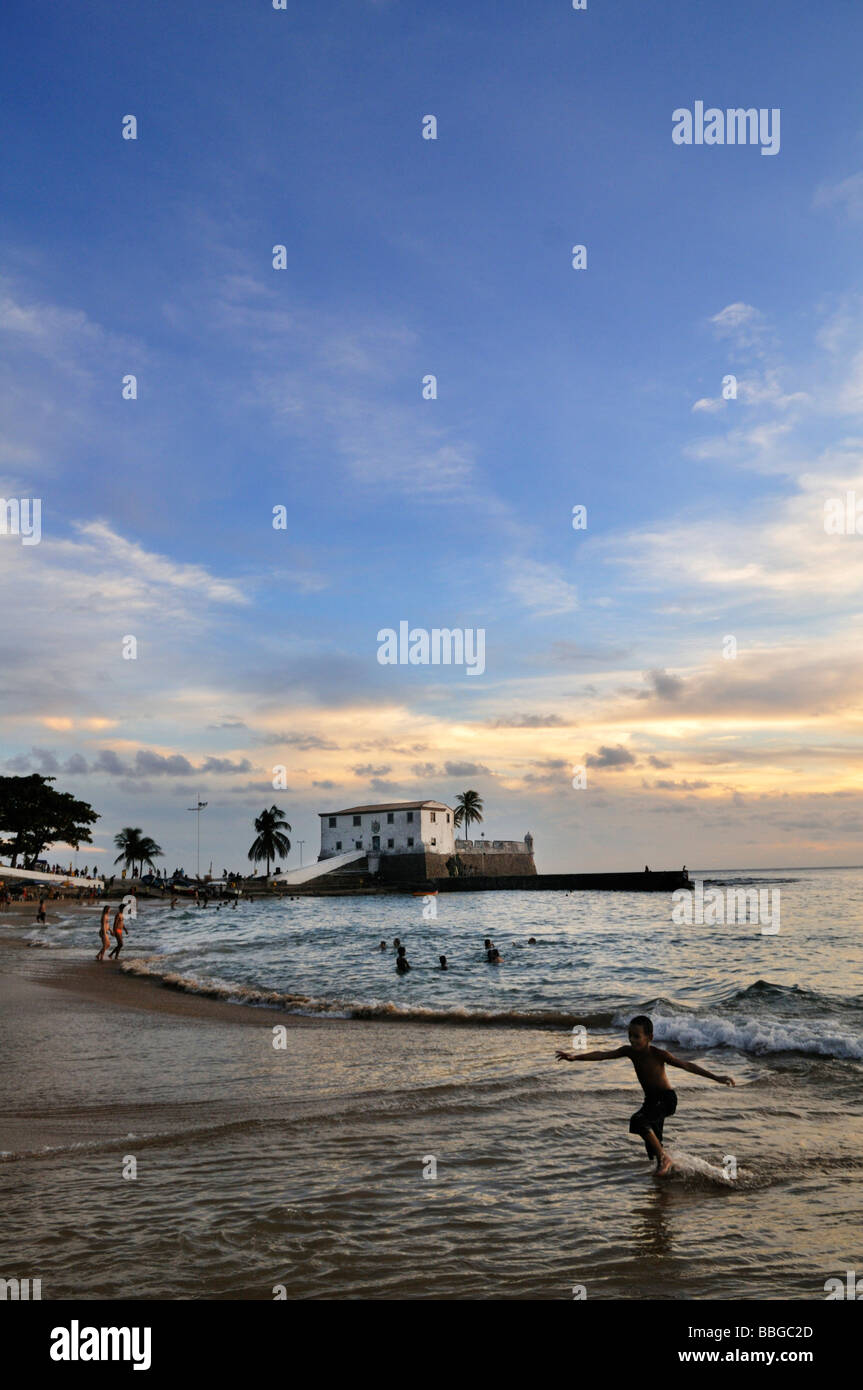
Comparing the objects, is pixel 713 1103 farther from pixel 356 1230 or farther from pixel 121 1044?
pixel 121 1044

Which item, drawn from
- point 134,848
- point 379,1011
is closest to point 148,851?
point 134,848

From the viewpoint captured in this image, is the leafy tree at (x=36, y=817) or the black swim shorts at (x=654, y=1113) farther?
the leafy tree at (x=36, y=817)

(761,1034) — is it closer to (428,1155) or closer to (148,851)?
(428,1155)

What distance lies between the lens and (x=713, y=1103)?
372 inches

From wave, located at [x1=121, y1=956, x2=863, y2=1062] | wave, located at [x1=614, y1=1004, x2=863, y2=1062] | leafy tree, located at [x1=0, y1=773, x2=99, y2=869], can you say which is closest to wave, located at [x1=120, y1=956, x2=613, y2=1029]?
wave, located at [x1=121, y1=956, x2=863, y2=1062]

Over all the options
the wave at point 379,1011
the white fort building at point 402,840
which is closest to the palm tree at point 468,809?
the white fort building at point 402,840

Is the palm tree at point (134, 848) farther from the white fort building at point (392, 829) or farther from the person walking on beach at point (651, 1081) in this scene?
the person walking on beach at point (651, 1081)

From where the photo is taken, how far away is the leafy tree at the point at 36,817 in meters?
84.9

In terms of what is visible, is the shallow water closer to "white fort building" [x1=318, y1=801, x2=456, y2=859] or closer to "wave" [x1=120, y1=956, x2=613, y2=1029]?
"wave" [x1=120, y1=956, x2=613, y2=1029]

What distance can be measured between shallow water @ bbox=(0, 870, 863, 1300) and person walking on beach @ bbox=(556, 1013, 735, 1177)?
0.28m

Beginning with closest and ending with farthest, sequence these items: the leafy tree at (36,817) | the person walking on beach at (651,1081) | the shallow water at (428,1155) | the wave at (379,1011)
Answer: the shallow water at (428,1155) → the person walking on beach at (651,1081) → the wave at (379,1011) → the leafy tree at (36,817)

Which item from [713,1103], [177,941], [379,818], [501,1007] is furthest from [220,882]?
[713,1103]

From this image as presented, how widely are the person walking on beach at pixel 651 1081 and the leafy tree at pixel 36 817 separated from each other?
88.8 m
